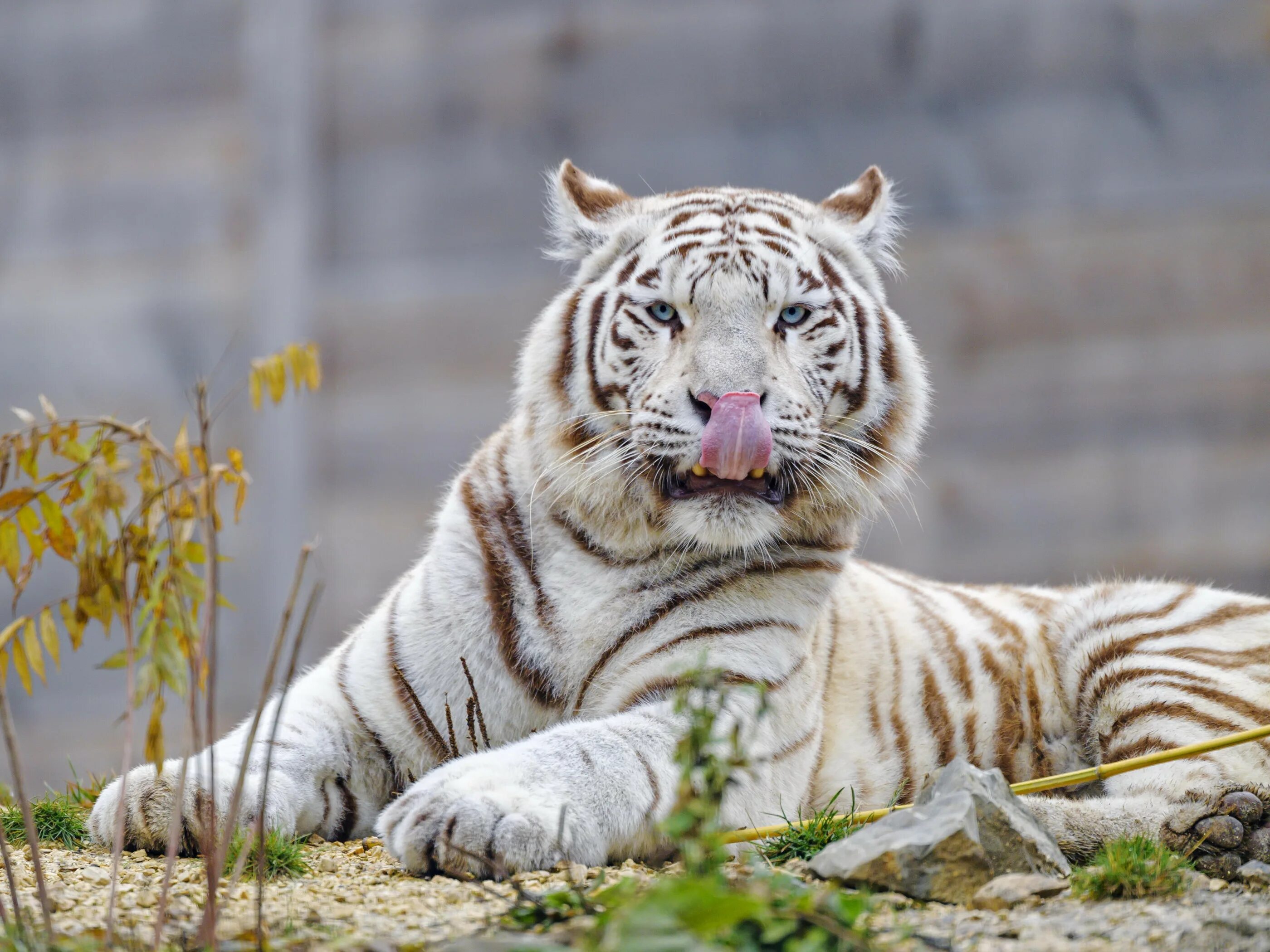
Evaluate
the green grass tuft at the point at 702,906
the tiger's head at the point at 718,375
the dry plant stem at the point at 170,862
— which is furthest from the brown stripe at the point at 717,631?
the dry plant stem at the point at 170,862

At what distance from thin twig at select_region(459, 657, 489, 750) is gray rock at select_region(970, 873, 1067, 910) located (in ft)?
3.88

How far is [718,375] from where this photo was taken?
2.83m

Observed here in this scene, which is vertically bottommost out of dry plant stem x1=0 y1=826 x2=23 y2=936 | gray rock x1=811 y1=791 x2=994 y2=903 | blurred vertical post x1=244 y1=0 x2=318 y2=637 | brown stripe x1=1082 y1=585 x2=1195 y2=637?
gray rock x1=811 y1=791 x2=994 y2=903

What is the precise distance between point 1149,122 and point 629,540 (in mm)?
3548

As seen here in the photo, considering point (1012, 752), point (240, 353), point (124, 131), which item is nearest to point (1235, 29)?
point (1012, 752)

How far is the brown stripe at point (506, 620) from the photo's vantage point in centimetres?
297

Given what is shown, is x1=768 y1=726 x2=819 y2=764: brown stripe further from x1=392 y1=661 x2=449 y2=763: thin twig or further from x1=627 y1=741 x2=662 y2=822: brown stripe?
x1=392 y1=661 x2=449 y2=763: thin twig

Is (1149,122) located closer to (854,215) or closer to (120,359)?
(854,215)

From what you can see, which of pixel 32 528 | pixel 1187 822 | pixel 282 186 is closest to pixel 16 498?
pixel 32 528

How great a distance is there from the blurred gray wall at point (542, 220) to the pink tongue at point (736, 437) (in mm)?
2525

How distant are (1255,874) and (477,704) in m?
1.63

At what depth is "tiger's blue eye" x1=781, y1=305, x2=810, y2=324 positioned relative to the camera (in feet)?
10.0

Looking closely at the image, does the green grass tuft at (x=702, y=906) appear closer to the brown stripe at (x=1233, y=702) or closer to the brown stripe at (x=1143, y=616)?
the brown stripe at (x=1233, y=702)

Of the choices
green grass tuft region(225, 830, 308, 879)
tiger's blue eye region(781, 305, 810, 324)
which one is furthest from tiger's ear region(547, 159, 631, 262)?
green grass tuft region(225, 830, 308, 879)
